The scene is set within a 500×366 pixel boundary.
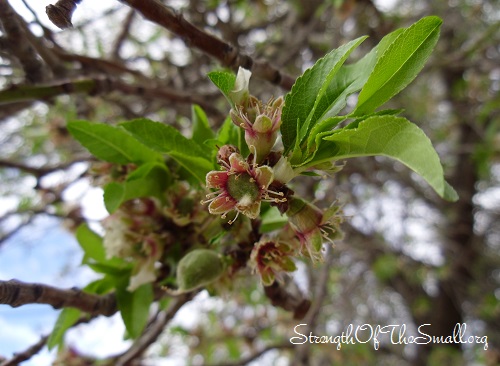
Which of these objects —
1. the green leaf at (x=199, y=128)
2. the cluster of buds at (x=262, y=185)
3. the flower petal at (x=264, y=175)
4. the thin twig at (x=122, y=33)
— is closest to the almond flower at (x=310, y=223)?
the cluster of buds at (x=262, y=185)

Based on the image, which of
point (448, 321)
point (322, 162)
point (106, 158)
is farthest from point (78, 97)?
point (448, 321)

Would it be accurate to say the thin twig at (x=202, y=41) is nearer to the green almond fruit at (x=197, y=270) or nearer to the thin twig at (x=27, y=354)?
the green almond fruit at (x=197, y=270)

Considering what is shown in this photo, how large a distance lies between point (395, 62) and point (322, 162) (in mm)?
194

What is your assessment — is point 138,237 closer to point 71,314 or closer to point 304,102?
point 71,314

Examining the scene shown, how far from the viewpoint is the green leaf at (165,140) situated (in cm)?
88

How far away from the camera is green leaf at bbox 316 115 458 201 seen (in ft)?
1.84

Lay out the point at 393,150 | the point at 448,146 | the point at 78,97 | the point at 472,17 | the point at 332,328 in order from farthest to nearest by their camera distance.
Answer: the point at 448,146, the point at 332,328, the point at 472,17, the point at 78,97, the point at 393,150

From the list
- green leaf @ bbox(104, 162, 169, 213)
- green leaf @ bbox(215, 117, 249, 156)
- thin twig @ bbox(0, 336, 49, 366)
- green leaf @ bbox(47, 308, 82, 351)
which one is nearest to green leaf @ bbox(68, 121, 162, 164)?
green leaf @ bbox(104, 162, 169, 213)

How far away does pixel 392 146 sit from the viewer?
0.64 metres

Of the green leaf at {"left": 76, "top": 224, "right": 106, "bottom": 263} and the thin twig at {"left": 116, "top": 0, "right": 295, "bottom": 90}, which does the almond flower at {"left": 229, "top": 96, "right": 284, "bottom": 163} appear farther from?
the green leaf at {"left": 76, "top": 224, "right": 106, "bottom": 263}

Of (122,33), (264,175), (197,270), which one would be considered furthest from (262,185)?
(122,33)

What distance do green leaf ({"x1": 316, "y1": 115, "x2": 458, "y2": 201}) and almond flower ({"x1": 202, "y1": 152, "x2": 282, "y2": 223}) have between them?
3.2 inches

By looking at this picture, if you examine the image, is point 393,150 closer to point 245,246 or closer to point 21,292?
point 245,246

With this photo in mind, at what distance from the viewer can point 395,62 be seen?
73 cm
